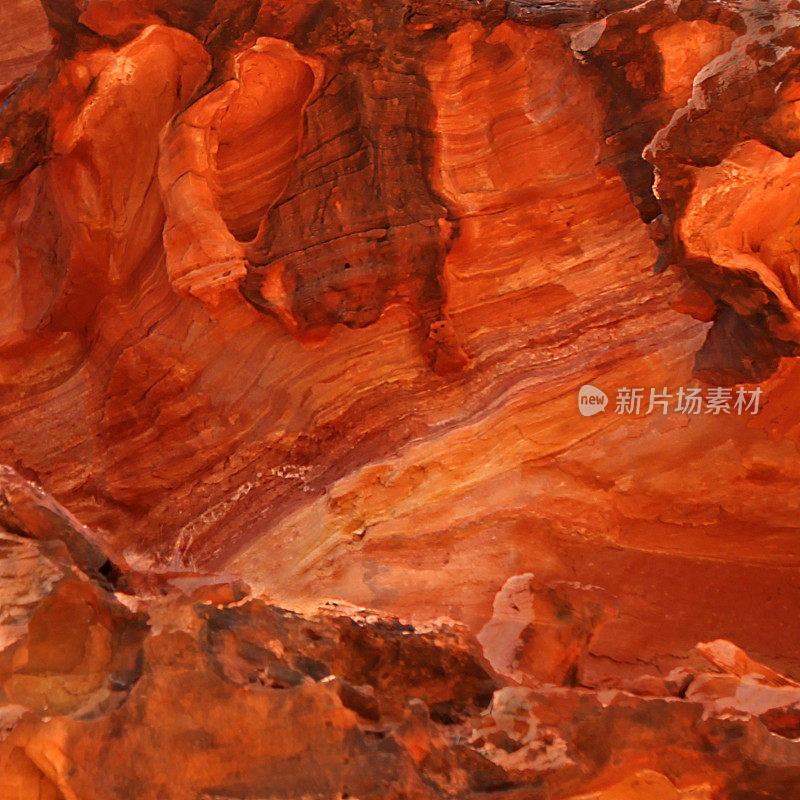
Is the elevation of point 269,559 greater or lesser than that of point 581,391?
lesser

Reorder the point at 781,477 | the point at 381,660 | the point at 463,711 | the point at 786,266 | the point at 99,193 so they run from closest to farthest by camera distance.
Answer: the point at 463,711 → the point at 381,660 → the point at 786,266 → the point at 781,477 → the point at 99,193

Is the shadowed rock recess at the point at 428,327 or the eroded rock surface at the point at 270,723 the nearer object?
the eroded rock surface at the point at 270,723

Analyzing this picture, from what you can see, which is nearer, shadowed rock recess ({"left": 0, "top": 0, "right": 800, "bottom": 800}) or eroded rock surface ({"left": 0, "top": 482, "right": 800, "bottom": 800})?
eroded rock surface ({"left": 0, "top": 482, "right": 800, "bottom": 800})

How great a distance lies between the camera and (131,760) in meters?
2.46

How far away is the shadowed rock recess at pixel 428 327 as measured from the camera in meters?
3.97

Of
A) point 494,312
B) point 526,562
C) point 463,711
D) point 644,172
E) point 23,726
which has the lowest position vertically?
point 526,562

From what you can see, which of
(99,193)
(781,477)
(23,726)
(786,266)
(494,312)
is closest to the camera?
(23,726)

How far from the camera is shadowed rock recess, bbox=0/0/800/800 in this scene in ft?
13.0

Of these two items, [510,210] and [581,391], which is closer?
[581,391]

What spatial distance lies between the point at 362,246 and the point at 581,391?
4.68 feet

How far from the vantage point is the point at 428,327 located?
486 centimetres

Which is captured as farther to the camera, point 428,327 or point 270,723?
point 428,327

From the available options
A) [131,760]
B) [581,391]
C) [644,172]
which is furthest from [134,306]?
[131,760]

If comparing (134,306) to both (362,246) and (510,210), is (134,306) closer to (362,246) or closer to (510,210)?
(362,246)
